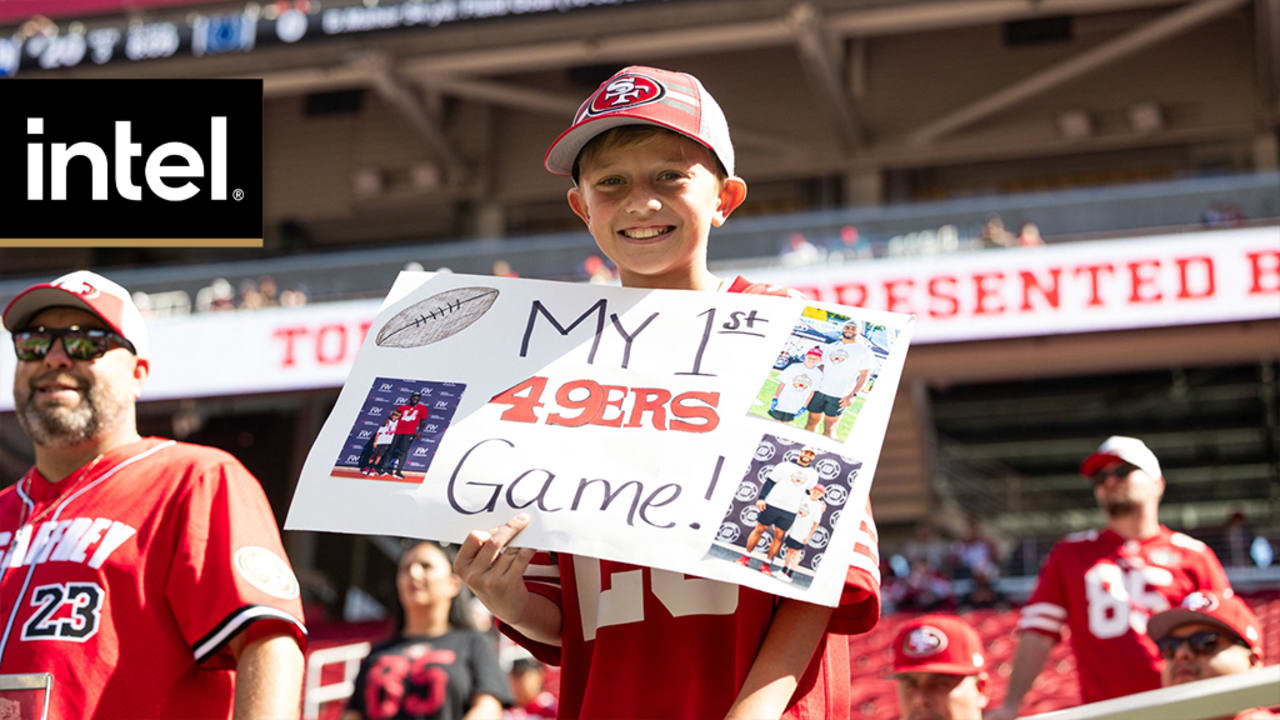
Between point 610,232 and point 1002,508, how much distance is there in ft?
75.7

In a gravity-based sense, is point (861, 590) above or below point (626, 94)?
below

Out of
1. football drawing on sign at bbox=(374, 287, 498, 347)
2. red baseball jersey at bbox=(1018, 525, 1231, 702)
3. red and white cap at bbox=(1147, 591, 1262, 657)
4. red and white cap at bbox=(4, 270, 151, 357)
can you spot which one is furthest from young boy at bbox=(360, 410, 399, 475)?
red baseball jersey at bbox=(1018, 525, 1231, 702)

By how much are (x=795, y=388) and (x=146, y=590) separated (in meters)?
1.11

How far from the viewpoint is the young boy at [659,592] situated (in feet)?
6.19

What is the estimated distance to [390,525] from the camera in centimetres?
192

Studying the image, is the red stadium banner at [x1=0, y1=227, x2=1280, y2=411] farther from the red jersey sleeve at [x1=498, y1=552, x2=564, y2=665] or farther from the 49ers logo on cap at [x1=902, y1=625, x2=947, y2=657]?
the red jersey sleeve at [x1=498, y1=552, x2=564, y2=665]

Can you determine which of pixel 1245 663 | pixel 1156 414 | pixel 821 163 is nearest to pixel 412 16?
pixel 821 163

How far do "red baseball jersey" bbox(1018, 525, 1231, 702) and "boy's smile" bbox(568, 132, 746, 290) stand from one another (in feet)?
9.64

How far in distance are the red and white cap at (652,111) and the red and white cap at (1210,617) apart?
7.03 feet

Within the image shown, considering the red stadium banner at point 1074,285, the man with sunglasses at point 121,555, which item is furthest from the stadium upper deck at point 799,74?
the man with sunglasses at point 121,555

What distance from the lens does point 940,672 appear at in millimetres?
3584

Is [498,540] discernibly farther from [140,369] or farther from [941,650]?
[941,650]

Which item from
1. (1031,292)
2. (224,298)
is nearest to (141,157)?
(1031,292)

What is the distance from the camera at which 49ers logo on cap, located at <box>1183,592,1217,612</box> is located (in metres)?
3.61
